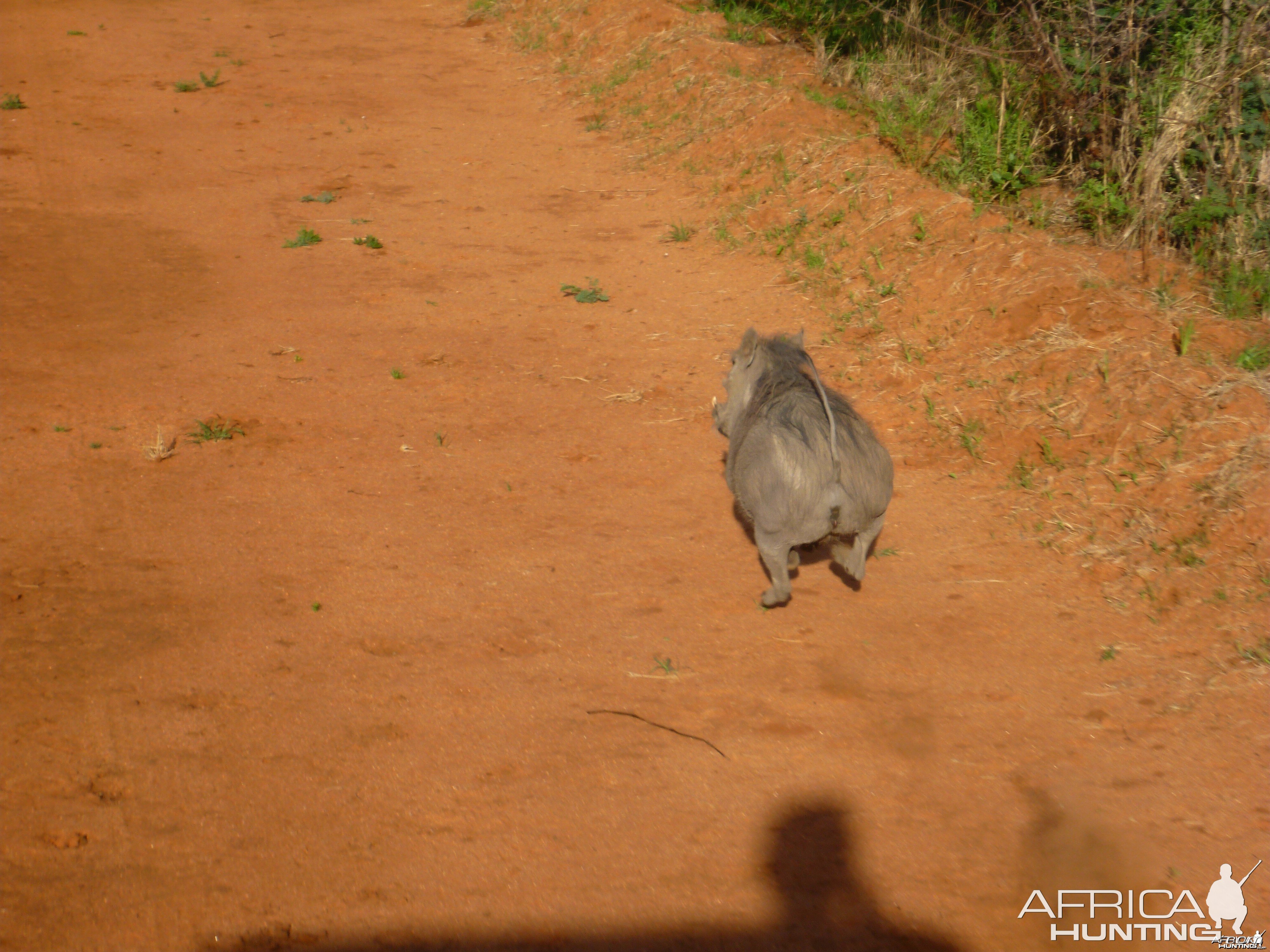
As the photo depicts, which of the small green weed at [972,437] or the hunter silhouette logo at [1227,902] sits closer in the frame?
the hunter silhouette logo at [1227,902]

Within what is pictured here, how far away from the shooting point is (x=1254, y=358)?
5.95m

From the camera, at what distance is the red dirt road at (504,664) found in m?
3.39

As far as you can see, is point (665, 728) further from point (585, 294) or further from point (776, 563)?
point (585, 294)

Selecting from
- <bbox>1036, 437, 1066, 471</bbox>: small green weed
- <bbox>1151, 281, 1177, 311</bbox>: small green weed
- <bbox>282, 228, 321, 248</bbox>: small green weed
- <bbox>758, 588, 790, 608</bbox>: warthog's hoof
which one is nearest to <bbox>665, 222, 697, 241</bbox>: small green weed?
<bbox>282, 228, 321, 248</bbox>: small green weed

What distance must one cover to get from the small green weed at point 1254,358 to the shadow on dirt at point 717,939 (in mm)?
4356

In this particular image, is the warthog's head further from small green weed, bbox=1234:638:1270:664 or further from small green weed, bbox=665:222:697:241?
small green weed, bbox=665:222:697:241

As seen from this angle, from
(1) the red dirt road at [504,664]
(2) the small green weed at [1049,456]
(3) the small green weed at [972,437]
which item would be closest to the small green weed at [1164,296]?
(2) the small green weed at [1049,456]

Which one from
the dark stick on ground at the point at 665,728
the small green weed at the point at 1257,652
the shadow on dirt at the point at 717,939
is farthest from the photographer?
the small green weed at the point at 1257,652

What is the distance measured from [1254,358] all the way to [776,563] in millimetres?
3485

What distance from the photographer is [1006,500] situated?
5.90 meters

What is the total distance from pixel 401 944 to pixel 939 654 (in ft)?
8.83

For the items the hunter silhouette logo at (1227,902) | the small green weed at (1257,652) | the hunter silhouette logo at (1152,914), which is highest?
the small green weed at (1257,652)

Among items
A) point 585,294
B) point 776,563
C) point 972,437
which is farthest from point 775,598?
point 585,294

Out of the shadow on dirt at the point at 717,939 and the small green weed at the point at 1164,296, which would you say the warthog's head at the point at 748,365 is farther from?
the small green weed at the point at 1164,296
